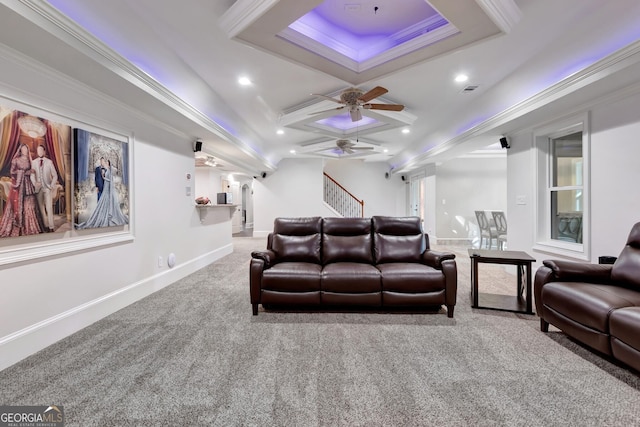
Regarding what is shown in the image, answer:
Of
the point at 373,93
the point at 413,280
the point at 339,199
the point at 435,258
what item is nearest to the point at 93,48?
the point at 373,93

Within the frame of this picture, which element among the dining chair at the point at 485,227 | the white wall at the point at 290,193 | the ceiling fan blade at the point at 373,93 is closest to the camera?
the ceiling fan blade at the point at 373,93

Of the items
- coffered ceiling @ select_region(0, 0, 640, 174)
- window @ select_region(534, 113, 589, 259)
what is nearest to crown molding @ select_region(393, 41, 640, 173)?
coffered ceiling @ select_region(0, 0, 640, 174)

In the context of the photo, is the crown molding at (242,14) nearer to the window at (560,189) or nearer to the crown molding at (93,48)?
the crown molding at (93,48)

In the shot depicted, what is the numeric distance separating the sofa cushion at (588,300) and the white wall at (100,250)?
426cm

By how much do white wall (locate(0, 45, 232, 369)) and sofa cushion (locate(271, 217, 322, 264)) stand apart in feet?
5.56

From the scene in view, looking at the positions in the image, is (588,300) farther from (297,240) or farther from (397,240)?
(297,240)

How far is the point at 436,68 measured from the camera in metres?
3.43

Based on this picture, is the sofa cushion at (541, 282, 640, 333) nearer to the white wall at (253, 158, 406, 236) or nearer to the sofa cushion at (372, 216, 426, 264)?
the sofa cushion at (372, 216, 426, 264)

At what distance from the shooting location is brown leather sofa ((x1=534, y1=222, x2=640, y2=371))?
1.79 m

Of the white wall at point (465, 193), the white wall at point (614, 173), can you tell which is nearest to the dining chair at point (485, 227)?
the white wall at point (465, 193)

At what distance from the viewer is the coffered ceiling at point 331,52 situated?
2199mm

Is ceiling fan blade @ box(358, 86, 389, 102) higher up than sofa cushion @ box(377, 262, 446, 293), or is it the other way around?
ceiling fan blade @ box(358, 86, 389, 102)

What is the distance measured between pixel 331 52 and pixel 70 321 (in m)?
3.74

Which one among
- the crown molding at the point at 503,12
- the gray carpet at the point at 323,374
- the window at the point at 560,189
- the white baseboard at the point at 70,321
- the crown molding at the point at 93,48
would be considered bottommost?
the gray carpet at the point at 323,374
